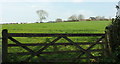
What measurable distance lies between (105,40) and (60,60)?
2.04 m

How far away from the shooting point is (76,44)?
735 cm

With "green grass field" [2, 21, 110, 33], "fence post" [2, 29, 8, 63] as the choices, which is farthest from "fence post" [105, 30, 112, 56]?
"green grass field" [2, 21, 110, 33]

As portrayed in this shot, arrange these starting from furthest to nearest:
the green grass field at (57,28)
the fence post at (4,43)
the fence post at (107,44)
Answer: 1. the green grass field at (57,28)
2. the fence post at (107,44)
3. the fence post at (4,43)

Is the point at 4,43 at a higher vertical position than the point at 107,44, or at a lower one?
higher

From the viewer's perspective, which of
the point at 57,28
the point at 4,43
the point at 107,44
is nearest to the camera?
the point at 4,43

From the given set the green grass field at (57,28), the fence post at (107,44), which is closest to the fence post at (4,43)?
the fence post at (107,44)

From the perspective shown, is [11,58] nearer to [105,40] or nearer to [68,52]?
[68,52]

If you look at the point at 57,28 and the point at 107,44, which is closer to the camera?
the point at 107,44

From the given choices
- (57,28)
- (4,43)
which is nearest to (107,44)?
(4,43)

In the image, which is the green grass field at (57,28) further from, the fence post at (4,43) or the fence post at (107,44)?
the fence post at (4,43)

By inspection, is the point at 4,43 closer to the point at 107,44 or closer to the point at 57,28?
the point at 107,44

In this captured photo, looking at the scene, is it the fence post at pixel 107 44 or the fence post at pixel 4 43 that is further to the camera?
the fence post at pixel 107 44

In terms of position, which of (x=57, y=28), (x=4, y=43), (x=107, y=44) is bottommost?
(x=57, y=28)

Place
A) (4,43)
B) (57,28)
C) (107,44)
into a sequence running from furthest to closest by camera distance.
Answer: (57,28) → (107,44) → (4,43)
